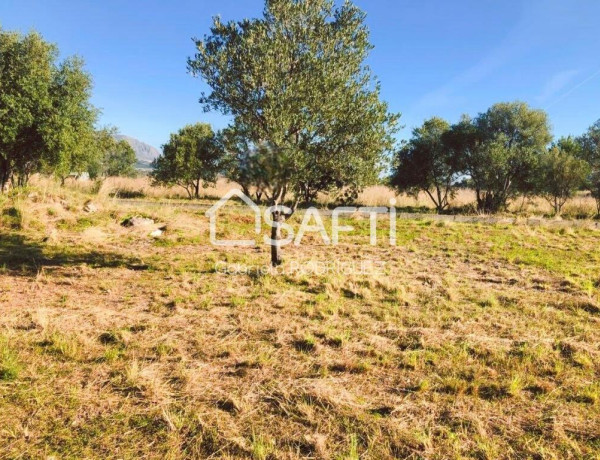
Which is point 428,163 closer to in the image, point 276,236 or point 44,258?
point 276,236

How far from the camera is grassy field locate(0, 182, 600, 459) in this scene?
456 cm

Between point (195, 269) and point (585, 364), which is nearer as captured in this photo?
point (585, 364)

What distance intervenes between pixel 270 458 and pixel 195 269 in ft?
30.7

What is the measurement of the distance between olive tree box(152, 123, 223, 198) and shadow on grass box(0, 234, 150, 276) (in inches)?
1069

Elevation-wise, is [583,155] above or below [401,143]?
above

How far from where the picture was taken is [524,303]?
9.84m

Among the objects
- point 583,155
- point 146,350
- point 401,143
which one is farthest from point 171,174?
point 583,155

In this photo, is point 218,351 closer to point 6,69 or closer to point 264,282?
point 264,282

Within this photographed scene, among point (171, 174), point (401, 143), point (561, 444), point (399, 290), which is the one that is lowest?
point (561, 444)

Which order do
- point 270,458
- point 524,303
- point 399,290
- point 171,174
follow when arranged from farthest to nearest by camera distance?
point 171,174 → point 399,290 → point 524,303 → point 270,458

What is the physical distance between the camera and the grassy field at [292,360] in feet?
15.0
